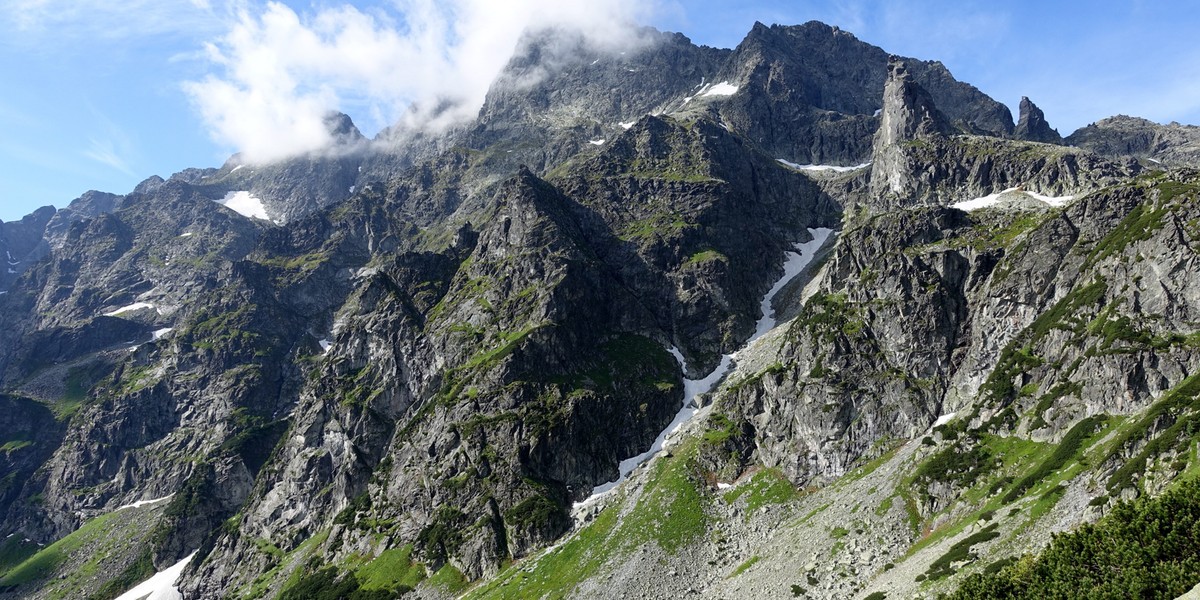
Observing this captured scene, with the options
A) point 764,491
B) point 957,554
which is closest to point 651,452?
point 764,491

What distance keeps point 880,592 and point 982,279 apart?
9514 centimetres

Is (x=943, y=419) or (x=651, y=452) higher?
(x=651, y=452)

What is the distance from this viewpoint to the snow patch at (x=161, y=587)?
182 m

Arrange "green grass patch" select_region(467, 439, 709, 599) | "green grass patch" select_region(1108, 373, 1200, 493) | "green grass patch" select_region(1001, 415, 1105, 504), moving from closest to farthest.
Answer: "green grass patch" select_region(1108, 373, 1200, 493), "green grass patch" select_region(1001, 415, 1105, 504), "green grass patch" select_region(467, 439, 709, 599)

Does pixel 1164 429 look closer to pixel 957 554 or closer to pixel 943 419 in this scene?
pixel 957 554

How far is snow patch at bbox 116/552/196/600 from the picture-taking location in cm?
18200

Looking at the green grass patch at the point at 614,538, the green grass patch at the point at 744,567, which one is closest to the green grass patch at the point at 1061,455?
the green grass patch at the point at 744,567

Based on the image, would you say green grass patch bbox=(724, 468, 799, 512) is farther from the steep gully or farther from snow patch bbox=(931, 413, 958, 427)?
the steep gully

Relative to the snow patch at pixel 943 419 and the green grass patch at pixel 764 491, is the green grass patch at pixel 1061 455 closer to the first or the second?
the snow patch at pixel 943 419

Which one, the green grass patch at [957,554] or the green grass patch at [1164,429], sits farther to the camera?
the green grass patch at [957,554]

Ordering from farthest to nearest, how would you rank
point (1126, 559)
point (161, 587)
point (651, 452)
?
point (161, 587)
point (651, 452)
point (1126, 559)

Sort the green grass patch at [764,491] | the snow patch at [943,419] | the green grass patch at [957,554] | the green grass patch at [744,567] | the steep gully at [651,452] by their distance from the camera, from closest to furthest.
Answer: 1. the green grass patch at [957,554]
2. the green grass patch at [744,567]
3. the snow patch at [943,419]
4. the green grass patch at [764,491]
5. the steep gully at [651,452]

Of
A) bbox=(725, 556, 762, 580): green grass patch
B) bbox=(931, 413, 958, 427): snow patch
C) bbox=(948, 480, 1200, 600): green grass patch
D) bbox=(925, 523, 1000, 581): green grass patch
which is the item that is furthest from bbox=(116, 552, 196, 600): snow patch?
bbox=(948, 480, 1200, 600): green grass patch

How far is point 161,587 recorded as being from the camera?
18612 centimetres
